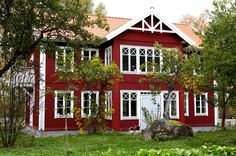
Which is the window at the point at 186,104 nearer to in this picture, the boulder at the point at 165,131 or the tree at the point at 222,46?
the boulder at the point at 165,131

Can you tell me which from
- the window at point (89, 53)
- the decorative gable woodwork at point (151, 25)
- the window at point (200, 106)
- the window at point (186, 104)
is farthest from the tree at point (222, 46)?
the window at point (200, 106)

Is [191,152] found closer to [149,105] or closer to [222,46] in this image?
[222,46]

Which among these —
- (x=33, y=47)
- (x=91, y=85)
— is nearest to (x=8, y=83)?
(x=33, y=47)

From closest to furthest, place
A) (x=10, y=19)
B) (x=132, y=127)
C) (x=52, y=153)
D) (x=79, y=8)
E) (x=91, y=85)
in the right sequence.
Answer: (x=52, y=153) < (x=10, y=19) < (x=79, y=8) < (x=91, y=85) < (x=132, y=127)

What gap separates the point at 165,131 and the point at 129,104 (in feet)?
23.1

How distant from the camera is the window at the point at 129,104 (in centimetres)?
2409

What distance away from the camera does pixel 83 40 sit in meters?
19.0

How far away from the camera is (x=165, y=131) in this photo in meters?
17.3

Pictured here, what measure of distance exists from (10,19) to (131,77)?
385 inches

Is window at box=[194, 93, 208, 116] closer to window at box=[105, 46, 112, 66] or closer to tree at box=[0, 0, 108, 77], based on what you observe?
window at box=[105, 46, 112, 66]

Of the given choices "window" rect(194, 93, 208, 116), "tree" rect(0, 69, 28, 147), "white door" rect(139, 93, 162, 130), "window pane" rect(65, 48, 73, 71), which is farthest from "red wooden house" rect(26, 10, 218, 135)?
"tree" rect(0, 69, 28, 147)

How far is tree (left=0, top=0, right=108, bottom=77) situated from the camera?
1664 centimetres

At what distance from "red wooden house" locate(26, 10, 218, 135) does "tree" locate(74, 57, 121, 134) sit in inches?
36.1

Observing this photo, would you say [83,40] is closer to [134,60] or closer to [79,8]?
[79,8]
